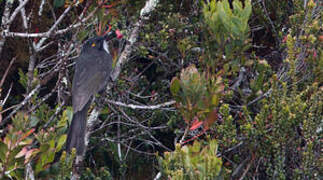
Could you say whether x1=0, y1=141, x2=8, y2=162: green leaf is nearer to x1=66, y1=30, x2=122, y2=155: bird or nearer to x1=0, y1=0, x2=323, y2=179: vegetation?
x1=0, y1=0, x2=323, y2=179: vegetation

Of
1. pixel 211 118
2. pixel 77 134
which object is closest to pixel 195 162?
pixel 211 118

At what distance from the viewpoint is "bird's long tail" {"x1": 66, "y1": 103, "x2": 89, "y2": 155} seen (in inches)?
154

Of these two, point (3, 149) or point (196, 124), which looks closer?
point (3, 149)

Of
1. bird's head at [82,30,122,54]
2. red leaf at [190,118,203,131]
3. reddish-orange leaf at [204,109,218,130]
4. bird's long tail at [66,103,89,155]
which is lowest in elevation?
bird's long tail at [66,103,89,155]

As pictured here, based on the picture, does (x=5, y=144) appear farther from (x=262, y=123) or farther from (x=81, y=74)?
(x=81, y=74)

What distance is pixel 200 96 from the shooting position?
273cm

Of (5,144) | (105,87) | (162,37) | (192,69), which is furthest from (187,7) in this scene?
(5,144)

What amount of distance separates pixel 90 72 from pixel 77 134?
108 cm

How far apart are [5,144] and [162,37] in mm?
2289

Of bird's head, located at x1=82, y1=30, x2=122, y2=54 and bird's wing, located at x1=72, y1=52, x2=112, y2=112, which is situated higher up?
bird's head, located at x1=82, y1=30, x2=122, y2=54

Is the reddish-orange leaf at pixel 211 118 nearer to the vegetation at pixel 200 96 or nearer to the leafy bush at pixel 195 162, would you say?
the vegetation at pixel 200 96

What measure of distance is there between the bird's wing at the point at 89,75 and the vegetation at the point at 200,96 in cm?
15

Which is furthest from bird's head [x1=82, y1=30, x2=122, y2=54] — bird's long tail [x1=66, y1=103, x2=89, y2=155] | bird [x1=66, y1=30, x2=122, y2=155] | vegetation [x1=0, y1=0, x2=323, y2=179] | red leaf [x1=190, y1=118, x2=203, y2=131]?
red leaf [x1=190, y1=118, x2=203, y2=131]

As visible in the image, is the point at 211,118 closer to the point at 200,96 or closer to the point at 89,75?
the point at 200,96
